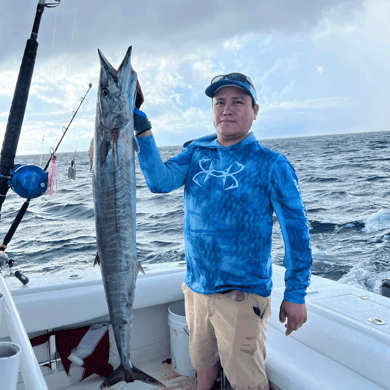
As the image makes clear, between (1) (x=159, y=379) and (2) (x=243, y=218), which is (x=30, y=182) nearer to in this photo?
(2) (x=243, y=218)

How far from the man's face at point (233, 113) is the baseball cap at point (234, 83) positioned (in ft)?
0.10

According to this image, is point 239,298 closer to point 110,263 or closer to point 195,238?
point 195,238

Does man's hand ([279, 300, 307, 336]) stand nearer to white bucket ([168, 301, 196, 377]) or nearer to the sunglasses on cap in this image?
white bucket ([168, 301, 196, 377])

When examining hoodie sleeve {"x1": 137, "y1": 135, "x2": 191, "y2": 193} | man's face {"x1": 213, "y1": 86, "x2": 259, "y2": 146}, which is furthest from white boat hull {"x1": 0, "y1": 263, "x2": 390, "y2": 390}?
man's face {"x1": 213, "y1": 86, "x2": 259, "y2": 146}

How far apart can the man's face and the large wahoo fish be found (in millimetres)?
870

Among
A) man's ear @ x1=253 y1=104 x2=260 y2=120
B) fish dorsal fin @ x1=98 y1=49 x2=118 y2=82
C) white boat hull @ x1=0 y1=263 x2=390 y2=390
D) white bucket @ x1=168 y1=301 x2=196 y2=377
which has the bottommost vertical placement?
white bucket @ x1=168 y1=301 x2=196 y2=377

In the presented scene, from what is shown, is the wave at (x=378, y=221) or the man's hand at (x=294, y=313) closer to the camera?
the man's hand at (x=294, y=313)

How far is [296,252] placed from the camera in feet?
7.03

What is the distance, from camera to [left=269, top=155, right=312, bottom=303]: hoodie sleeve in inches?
83.7

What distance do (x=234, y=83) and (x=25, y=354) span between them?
181cm

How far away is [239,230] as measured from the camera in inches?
86.1

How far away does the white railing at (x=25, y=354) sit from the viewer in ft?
3.35

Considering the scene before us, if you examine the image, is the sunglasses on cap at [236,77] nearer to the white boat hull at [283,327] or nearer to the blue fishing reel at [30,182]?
the blue fishing reel at [30,182]

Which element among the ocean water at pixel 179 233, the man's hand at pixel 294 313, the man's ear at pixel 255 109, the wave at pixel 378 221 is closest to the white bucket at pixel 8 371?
the man's hand at pixel 294 313
